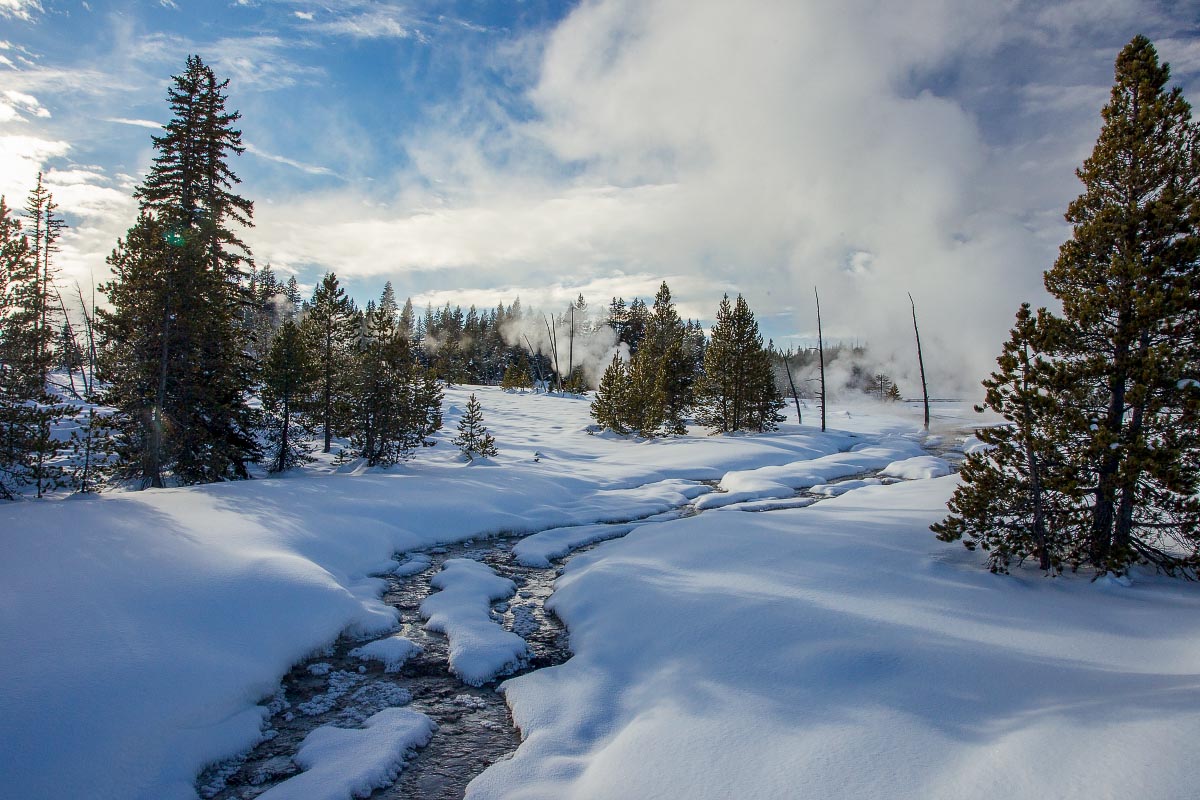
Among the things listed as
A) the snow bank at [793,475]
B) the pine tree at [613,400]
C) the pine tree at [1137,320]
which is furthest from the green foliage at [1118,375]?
the pine tree at [613,400]

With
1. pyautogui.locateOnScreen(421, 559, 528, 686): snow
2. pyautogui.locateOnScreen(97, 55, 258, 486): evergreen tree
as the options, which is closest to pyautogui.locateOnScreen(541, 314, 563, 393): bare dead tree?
pyautogui.locateOnScreen(97, 55, 258, 486): evergreen tree

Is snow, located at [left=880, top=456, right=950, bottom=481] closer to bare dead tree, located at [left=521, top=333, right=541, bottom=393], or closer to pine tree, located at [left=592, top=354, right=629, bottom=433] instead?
pine tree, located at [left=592, top=354, right=629, bottom=433]

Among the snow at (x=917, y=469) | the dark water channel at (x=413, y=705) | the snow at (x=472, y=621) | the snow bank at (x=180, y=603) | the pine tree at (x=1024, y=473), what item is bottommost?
the dark water channel at (x=413, y=705)

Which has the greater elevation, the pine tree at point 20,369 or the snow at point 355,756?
the pine tree at point 20,369

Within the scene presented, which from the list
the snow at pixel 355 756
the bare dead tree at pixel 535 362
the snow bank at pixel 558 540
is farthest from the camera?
the bare dead tree at pixel 535 362

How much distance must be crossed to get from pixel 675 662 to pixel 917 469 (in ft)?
62.8

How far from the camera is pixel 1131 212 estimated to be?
741 centimetres

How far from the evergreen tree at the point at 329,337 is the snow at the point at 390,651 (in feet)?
52.1

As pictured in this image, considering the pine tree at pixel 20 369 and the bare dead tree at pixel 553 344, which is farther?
the bare dead tree at pixel 553 344

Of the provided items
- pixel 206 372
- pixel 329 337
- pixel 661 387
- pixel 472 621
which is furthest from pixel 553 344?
pixel 472 621

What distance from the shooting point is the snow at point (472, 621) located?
7.27 m

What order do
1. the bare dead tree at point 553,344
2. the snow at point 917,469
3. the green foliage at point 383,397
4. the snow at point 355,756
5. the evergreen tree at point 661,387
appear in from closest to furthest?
1. the snow at point 355,756
2. the snow at point 917,469
3. the green foliage at point 383,397
4. the evergreen tree at point 661,387
5. the bare dead tree at point 553,344

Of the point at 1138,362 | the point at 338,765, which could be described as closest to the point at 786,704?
the point at 338,765

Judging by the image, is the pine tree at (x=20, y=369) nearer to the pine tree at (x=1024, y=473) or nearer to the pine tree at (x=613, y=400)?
the pine tree at (x=1024, y=473)
